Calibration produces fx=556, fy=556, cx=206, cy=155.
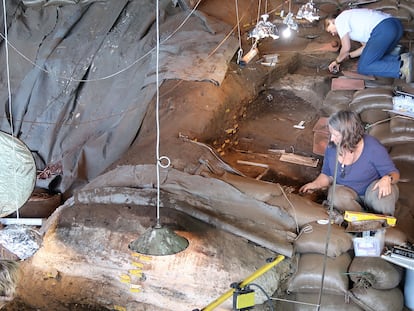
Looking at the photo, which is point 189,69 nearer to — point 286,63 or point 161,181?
point 286,63

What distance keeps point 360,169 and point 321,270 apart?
2.67 feet

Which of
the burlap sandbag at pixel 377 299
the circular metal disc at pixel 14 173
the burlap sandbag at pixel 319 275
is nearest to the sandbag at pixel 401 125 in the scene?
the burlap sandbag at pixel 319 275

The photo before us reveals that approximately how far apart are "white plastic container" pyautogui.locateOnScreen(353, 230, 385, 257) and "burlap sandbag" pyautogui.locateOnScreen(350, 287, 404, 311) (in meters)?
0.24

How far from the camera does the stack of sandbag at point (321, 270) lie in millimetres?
3549

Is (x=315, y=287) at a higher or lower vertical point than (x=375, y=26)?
lower

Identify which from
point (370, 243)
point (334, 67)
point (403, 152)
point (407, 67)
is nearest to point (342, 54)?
point (334, 67)

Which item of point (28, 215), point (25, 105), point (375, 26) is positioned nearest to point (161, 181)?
point (28, 215)

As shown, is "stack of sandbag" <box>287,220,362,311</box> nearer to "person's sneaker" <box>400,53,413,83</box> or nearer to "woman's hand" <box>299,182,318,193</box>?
"woman's hand" <box>299,182,318,193</box>

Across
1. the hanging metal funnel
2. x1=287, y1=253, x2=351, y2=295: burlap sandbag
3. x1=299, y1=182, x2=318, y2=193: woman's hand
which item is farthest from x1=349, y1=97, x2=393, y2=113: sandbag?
the hanging metal funnel

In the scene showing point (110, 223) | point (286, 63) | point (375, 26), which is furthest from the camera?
point (286, 63)

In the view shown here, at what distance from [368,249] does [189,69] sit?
3.35 meters

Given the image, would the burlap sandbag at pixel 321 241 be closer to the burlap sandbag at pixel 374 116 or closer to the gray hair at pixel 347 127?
the gray hair at pixel 347 127

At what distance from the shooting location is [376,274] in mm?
3502

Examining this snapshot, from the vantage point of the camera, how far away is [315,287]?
11.9ft
